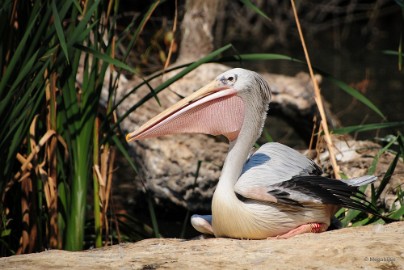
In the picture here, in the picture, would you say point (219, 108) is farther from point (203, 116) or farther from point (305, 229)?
point (305, 229)

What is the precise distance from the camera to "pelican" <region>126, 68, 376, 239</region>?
360cm

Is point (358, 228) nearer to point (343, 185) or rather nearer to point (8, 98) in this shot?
point (343, 185)

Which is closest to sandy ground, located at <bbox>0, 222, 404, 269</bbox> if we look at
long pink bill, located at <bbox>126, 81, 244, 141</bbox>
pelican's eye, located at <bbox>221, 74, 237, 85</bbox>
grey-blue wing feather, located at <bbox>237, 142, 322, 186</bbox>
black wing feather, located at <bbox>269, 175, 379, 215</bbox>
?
black wing feather, located at <bbox>269, 175, 379, 215</bbox>

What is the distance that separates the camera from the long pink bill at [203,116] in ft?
12.5

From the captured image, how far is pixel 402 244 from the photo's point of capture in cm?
304

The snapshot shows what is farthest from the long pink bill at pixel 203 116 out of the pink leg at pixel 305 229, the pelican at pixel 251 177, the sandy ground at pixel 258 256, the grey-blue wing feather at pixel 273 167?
the sandy ground at pixel 258 256

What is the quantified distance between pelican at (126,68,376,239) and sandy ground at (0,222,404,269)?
0.26 m

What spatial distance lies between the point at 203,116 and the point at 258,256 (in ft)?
3.16

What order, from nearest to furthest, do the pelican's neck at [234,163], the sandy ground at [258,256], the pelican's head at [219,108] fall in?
the sandy ground at [258,256], the pelican's neck at [234,163], the pelican's head at [219,108]

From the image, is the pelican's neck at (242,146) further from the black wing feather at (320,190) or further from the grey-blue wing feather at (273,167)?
the black wing feather at (320,190)

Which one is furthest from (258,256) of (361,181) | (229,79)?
(229,79)

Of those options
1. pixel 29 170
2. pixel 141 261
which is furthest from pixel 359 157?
pixel 141 261

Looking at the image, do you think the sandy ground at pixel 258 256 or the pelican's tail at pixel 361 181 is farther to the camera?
the pelican's tail at pixel 361 181

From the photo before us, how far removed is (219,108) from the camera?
383 cm
